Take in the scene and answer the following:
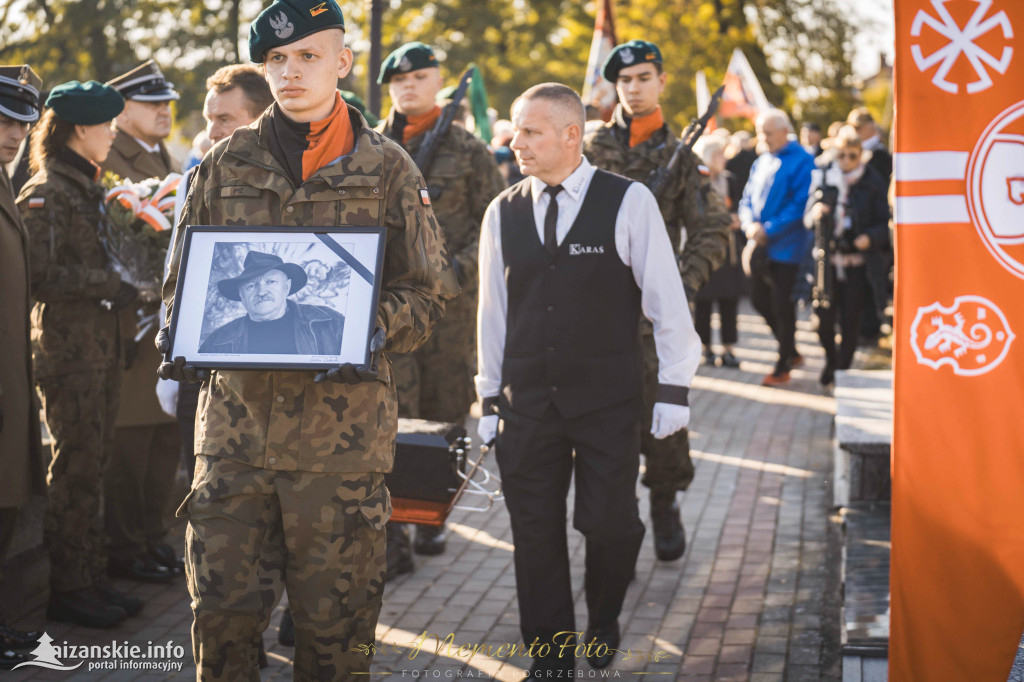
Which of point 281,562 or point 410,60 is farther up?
point 410,60

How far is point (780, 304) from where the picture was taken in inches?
435

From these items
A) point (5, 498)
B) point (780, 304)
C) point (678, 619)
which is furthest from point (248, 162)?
point (780, 304)

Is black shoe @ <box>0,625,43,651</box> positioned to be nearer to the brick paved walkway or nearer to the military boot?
the brick paved walkway

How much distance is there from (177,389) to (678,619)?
96.1 inches

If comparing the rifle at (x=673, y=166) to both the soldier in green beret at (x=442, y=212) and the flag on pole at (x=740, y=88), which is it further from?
the flag on pole at (x=740, y=88)

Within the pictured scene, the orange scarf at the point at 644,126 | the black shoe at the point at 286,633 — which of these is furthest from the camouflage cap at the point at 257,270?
the orange scarf at the point at 644,126

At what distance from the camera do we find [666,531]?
239 inches

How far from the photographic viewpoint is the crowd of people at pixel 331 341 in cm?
330

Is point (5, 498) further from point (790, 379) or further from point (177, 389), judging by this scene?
point (790, 379)

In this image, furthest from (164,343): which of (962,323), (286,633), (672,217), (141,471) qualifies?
(672,217)

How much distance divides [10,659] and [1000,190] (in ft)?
13.1

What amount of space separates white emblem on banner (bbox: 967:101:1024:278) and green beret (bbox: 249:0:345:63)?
6.33 ft

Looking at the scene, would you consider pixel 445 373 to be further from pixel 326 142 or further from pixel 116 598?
pixel 326 142

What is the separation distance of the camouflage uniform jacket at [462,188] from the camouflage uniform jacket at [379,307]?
7.88 feet
